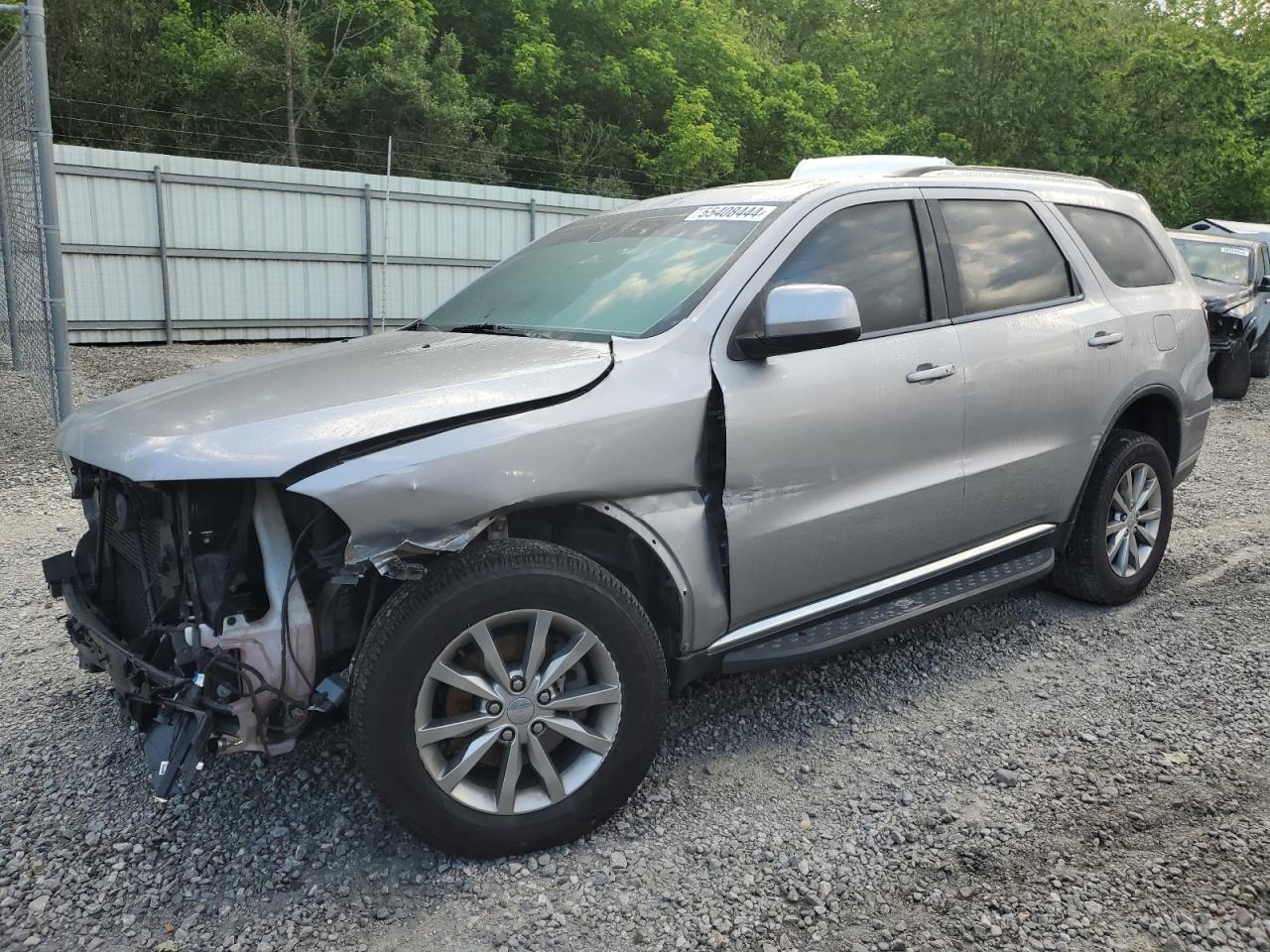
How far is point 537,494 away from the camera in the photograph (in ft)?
8.70

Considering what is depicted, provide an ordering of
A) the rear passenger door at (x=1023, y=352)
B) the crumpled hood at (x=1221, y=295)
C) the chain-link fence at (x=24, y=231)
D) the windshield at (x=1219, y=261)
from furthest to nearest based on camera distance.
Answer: the windshield at (x=1219, y=261), the crumpled hood at (x=1221, y=295), the chain-link fence at (x=24, y=231), the rear passenger door at (x=1023, y=352)

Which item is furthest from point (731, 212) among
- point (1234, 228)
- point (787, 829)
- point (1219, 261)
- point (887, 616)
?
point (1234, 228)

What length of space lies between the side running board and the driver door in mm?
111

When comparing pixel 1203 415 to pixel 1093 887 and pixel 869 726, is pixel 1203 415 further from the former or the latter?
pixel 1093 887

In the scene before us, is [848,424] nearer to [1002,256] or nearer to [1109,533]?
[1002,256]

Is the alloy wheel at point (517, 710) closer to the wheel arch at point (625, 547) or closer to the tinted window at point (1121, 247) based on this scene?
the wheel arch at point (625, 547)

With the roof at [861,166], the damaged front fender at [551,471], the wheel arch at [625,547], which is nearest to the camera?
the damaged front fender at [551,471]

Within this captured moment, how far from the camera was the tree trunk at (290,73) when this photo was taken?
21.0 meters

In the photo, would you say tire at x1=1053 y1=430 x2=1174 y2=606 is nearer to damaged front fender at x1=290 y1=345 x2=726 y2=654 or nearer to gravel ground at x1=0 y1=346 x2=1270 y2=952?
gravel ground at x1=0 y1=346 x2=1270 y2=952

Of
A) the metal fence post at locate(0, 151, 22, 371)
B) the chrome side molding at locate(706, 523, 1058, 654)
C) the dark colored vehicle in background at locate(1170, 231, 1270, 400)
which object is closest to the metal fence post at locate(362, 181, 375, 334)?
the metal fence post at locate(0, 151, 22, 371)

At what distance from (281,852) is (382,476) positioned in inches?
45.3

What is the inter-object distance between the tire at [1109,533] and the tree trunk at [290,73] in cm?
1995

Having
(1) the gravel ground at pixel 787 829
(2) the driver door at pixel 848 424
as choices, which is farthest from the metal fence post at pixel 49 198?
(2) the driver door at pixel 848 424

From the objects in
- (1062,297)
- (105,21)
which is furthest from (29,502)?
(105,21)
